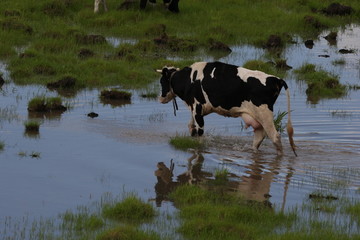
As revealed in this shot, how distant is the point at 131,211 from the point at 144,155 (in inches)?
124

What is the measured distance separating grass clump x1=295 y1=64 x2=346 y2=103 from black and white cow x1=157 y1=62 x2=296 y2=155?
4.56 metres

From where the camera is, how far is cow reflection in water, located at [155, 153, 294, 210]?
10.3m

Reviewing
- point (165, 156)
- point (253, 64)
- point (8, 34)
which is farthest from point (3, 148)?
point (8, 34)

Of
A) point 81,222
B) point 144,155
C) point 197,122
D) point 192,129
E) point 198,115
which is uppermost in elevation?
point 198,115

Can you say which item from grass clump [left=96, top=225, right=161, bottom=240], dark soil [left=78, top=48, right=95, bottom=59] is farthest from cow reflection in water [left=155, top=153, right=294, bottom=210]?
dark soil [left=78, top=48, right=95, bottom=59]

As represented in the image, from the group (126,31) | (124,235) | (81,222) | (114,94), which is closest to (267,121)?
(81,222)

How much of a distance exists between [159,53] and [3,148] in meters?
9.05

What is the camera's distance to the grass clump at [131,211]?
905 cm

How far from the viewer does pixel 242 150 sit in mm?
12781

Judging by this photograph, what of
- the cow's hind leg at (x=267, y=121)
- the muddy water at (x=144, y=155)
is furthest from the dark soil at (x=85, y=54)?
the cow's hind leg at (x=267, y=121)

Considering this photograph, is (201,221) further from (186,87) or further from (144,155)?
(186,87)

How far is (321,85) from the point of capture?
17891 millimetres

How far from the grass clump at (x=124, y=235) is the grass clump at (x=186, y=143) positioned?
4.44 m

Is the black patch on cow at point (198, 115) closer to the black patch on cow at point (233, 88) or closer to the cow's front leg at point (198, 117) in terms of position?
the cow's front leg at point (198, 117)
